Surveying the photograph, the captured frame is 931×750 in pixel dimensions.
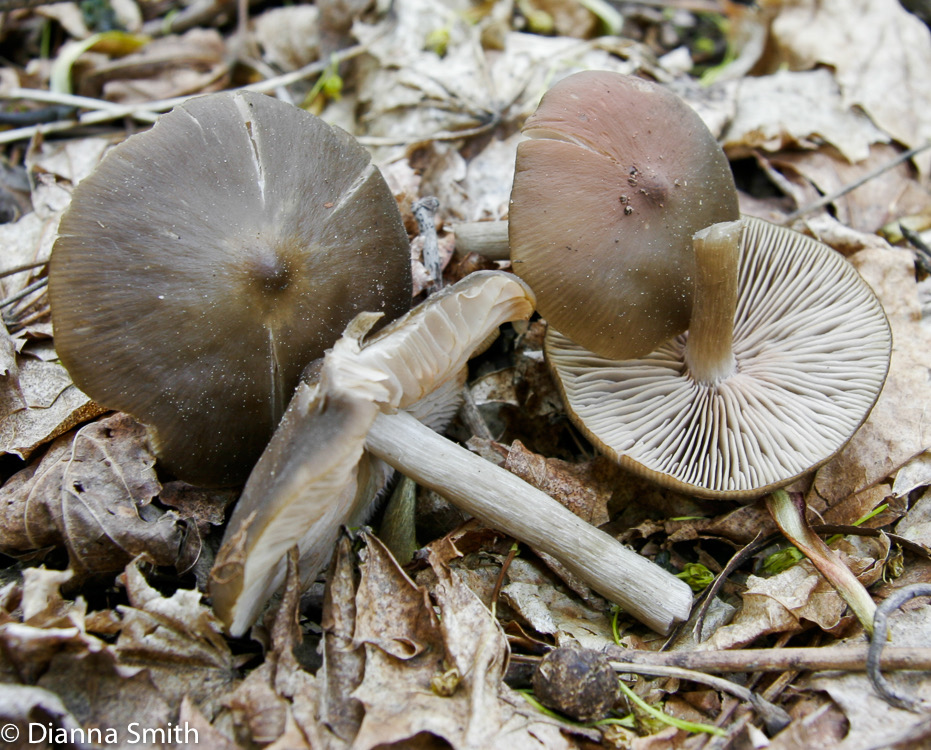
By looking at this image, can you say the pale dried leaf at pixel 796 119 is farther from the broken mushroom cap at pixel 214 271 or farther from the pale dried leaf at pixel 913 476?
the broken mushroom cap at pixel 214 271

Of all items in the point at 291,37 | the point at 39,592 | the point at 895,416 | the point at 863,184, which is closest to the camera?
the point at 39,592

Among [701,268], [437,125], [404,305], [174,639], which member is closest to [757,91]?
[437,125]

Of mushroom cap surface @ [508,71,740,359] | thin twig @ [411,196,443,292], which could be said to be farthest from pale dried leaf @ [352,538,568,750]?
thin twig @ [411,196,443,292]

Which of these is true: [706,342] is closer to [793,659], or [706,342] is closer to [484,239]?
[484,239]

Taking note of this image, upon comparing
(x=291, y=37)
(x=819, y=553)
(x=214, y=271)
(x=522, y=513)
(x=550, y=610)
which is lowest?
(x=550, y=610)

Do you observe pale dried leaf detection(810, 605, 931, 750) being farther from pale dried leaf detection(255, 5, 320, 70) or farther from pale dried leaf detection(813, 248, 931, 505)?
pale dried leaf detection(255, 5, 320, 70)

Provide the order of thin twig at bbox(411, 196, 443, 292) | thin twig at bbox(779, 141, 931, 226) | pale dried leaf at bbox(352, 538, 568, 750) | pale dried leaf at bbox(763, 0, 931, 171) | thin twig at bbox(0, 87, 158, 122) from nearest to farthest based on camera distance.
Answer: pale dried leaf at bbox(352, 538, 568, 750) < thin twig at bbox(411, 196, 443, 292) < thin twig at bbox(779, 141, 931, 226) < thin twig at bbox(0, 87, 158, 122) < pale dried leaf at bbox(763, 0, 931, 171)

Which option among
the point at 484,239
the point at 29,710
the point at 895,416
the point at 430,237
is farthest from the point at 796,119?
the point at 29,710
